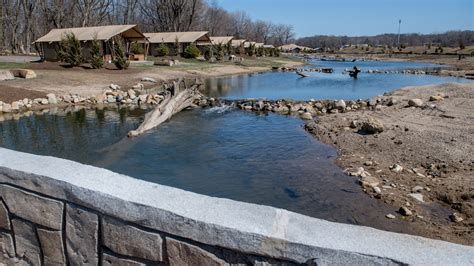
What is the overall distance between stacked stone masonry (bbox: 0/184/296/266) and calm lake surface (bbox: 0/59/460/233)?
4.90 m

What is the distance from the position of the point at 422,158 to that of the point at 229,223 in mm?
8796

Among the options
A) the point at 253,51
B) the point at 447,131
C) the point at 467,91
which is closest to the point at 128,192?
the point at 447,131

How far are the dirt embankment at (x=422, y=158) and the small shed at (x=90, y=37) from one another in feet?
83.5

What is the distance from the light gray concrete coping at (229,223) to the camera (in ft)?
6.31

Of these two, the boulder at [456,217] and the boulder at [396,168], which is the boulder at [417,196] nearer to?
the boulder at [456,217]

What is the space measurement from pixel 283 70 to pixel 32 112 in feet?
115

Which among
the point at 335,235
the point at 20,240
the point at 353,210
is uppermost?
the point at 335,235

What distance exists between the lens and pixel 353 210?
7113 millimetres

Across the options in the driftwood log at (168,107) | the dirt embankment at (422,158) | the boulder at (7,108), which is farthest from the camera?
the boulder at (7,108)

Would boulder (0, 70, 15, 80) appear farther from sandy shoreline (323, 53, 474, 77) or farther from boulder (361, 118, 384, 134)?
sandy shoreline (323, 53, 474, 77)

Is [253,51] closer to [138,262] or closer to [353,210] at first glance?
[353,210]

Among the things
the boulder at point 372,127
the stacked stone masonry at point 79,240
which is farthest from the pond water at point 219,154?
the stacked stone masonry at point 79,240

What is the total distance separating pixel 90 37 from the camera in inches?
1368

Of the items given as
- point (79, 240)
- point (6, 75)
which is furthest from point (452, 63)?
point (79, 240)
